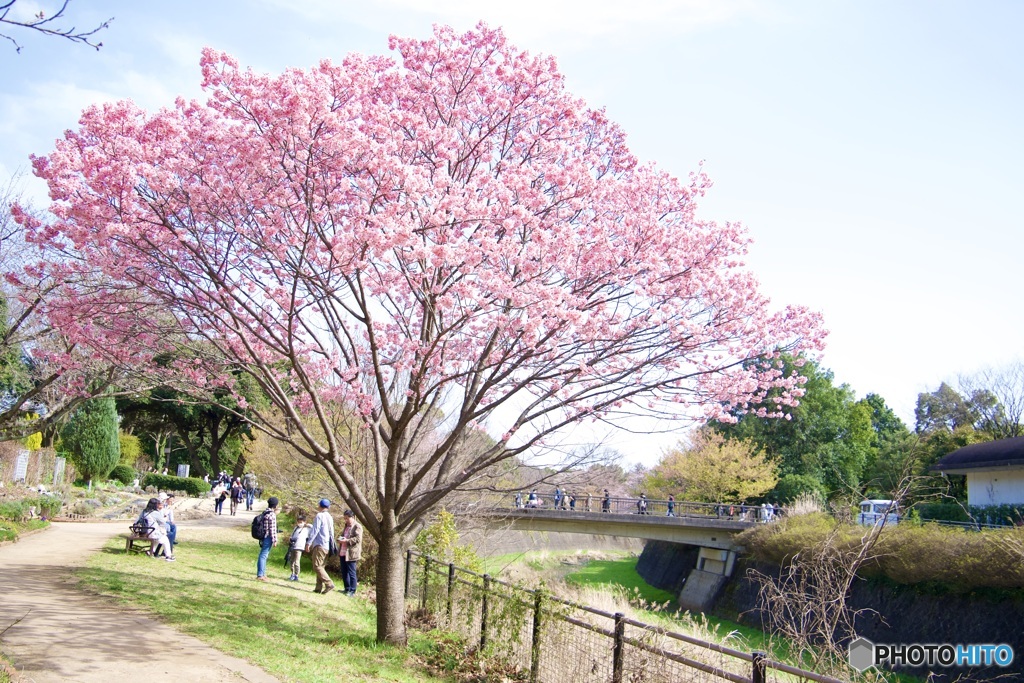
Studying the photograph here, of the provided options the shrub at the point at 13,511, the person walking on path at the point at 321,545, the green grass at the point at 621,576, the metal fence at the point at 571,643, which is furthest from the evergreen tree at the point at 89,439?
the metal fence at the point at 571,643

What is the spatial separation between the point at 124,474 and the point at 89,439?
27.4 ft

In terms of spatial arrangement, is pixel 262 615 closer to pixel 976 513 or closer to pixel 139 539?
pixel 139 539

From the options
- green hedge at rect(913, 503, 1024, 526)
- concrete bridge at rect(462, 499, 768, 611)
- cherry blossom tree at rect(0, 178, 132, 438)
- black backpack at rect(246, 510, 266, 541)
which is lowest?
concrete bridge at rect(462, 499, 768, 611)

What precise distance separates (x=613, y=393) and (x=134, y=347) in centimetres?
615

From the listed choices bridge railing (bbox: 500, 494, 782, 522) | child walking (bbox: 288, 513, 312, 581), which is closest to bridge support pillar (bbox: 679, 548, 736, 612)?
bridge railing (bbox: 500, 494, 782, 522)

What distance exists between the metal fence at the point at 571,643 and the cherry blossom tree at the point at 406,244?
1.13 meters

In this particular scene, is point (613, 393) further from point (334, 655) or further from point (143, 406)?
point (143, 406)

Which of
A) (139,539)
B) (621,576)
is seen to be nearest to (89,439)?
(139,539)

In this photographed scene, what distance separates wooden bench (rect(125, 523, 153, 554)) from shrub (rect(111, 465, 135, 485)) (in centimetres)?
3156

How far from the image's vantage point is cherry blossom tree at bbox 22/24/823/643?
7770 mm

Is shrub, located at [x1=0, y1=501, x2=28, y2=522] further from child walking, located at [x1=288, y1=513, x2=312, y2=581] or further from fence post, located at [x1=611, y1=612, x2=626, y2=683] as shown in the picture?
fence post, located at [x1=611, y1=612, x2=626, y2=683]

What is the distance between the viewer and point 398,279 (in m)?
9.18

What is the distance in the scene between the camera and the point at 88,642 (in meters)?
7.49

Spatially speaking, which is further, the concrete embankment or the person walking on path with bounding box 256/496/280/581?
the concrete embankment
